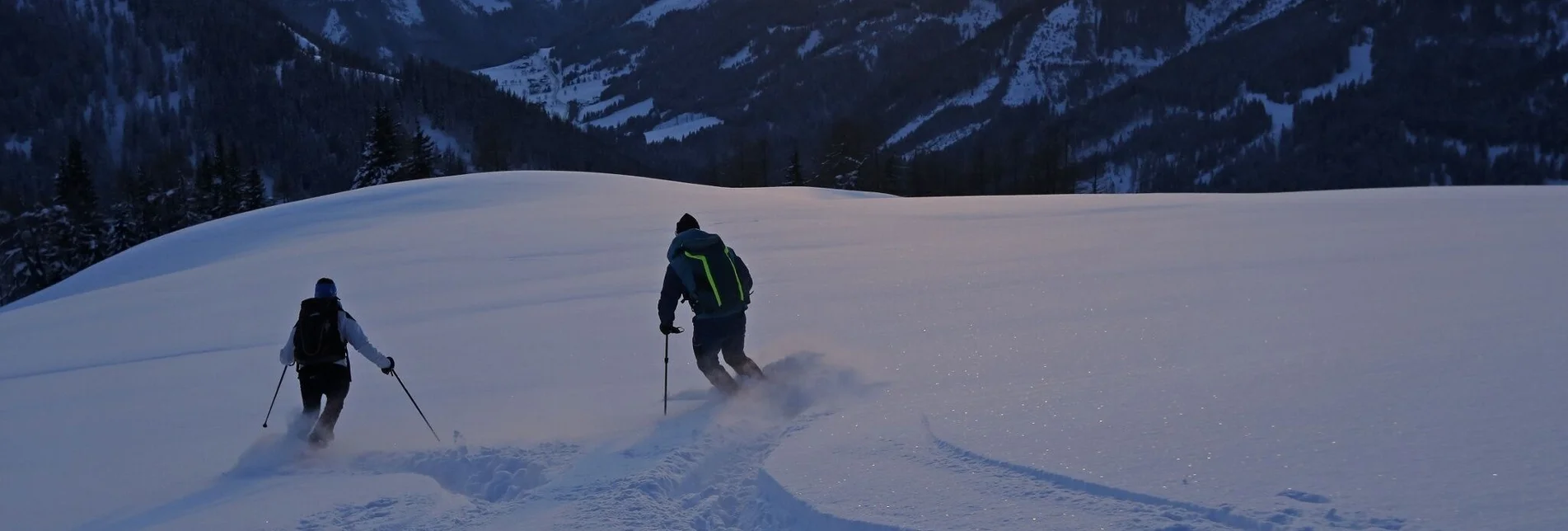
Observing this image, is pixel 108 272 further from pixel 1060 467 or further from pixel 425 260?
pixel 1060 467

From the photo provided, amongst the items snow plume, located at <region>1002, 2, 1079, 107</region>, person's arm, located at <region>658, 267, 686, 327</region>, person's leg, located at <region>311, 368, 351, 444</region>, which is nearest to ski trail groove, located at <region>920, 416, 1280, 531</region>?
person's arm, located at <region>658, 267, 686, 327</region>

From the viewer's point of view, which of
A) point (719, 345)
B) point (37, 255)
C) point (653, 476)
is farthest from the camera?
point (37, 255)

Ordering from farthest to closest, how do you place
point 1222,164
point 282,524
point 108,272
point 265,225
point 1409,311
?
point 1222,164, point 265,225, point 108,272, point 1409,311, point 282,524

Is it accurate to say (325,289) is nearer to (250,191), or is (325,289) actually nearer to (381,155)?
(381,155)

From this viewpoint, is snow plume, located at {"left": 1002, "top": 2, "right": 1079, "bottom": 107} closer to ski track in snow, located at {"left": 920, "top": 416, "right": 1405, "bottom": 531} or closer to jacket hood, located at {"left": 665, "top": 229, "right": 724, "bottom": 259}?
jacket hood, located at {"left": 665, "top": 229, "right": 724, "bottom": 259}

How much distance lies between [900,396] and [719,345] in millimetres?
1576

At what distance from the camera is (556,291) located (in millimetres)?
12953

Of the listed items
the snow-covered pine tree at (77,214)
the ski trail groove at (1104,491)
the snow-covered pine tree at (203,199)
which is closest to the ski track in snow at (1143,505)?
the ski trail groove at (1104,491)

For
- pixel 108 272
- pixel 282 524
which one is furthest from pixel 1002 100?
pixel 282 524

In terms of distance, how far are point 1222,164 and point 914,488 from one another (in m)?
130

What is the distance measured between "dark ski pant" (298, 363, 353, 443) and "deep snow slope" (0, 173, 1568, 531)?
309 mm

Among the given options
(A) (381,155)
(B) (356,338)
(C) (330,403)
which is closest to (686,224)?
(B) (356,338)

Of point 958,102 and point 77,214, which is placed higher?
point 958,102

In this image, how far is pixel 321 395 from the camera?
23.1 feet
